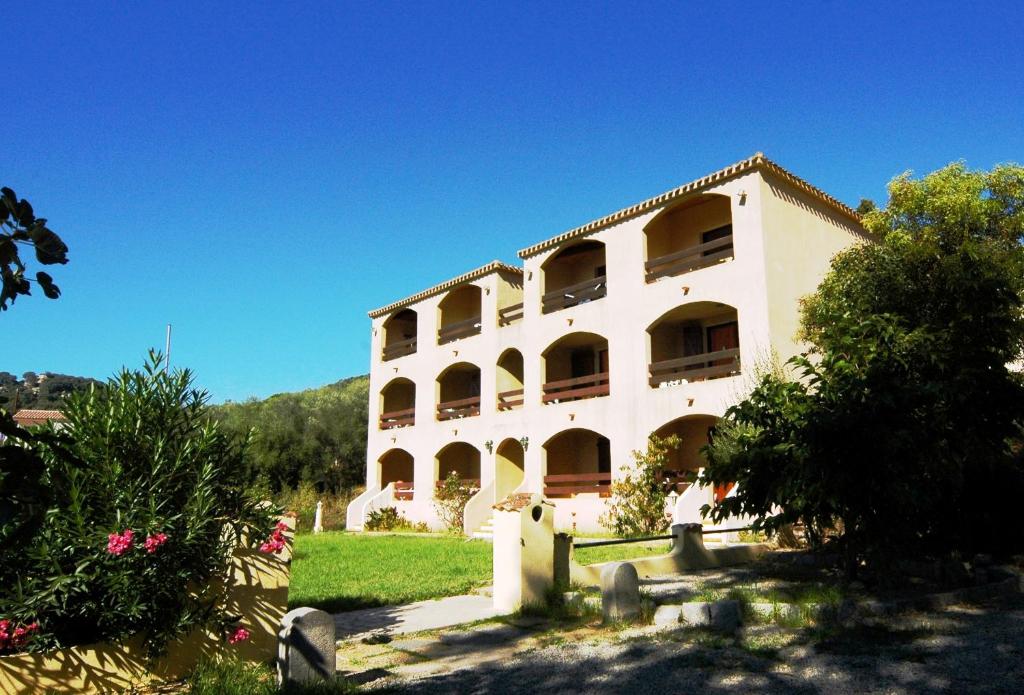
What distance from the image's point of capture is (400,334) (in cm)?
3269

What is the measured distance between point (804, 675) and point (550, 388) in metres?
18.2

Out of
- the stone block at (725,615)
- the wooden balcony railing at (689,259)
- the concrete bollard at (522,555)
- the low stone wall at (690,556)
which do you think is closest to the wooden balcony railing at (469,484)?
the wooden balcony railing at (689,259)

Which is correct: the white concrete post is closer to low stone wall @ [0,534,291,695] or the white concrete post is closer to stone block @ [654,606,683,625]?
low stone wall @ [0,534,291,695]

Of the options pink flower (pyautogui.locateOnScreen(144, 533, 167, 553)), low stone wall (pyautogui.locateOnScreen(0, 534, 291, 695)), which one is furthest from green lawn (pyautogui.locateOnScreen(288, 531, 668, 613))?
pink flower (pyautogui.locateOnScreen(144, 533, 167, 553))

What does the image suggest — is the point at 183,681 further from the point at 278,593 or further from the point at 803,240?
the point at 803,240

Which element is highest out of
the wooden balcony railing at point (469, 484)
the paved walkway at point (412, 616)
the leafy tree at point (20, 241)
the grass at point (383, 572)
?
the leafy tree at point (20, 241)

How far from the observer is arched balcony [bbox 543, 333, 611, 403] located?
23484mm

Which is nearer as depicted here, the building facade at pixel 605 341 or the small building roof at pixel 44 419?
the small building roof at pixel 44 419

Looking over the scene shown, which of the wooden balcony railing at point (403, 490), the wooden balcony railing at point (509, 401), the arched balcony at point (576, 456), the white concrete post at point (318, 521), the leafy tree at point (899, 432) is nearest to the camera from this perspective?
the leafy tree at point (899, 432)

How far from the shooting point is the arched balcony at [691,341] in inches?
780

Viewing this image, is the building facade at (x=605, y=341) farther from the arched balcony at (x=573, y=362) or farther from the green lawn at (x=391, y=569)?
the green lawn at (x=391, y=569)

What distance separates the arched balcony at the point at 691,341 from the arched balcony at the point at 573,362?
242 centimetres

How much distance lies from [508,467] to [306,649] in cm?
1941

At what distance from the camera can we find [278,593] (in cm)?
685
